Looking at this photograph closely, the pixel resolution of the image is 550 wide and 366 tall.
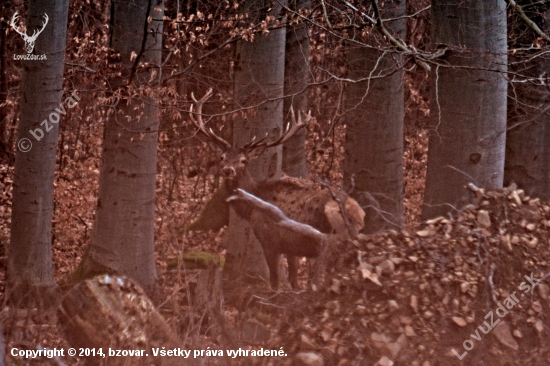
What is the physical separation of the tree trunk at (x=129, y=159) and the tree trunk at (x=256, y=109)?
1.30 m

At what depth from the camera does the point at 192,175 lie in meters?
16.6

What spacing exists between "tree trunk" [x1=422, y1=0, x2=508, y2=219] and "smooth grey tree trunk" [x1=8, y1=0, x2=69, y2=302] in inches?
165

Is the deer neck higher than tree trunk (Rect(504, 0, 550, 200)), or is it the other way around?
tree trunk (Rect(504, 0, 550, 200))

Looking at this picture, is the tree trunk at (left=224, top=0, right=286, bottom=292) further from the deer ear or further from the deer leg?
the deer leg

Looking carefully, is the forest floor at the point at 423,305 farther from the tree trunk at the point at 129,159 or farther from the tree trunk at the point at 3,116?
the tree trunk at the point at 3,116

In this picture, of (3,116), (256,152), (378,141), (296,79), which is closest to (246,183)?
(256,152)

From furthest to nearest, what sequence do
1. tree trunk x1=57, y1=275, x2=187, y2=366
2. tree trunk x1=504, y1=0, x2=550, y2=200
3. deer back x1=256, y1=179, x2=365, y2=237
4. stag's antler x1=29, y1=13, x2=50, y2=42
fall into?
tree trunk x1=504, y1=0, x2=550, y2=200
deer back x1=256, y1=179, x2=365, y2=237
stag's antler x1=29, y1=13, x2=50, y2=42
tree trunk x1=57, y1=275, x2=187, y2=366

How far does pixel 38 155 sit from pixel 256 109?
2856 mm

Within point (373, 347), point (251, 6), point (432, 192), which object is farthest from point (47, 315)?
point (251, 6)

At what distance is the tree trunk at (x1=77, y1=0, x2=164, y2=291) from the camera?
26.8ft

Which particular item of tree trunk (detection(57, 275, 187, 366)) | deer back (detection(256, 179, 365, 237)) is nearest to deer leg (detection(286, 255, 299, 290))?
deer back (detection(256, 179, 365, 237))

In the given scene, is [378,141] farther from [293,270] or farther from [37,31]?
[37,31]

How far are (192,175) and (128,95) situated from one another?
856cm

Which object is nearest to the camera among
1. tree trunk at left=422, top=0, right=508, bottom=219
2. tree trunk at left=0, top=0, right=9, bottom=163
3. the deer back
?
tree trunk at left=422, top=0, right=508, bottom=219
